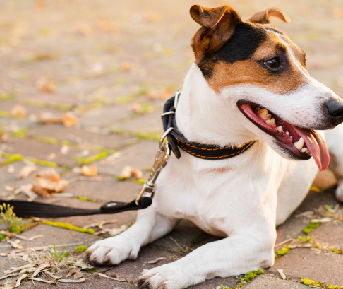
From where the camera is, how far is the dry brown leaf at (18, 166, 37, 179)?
12.3 ft

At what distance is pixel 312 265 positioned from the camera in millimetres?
2479

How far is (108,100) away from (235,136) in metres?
3.90

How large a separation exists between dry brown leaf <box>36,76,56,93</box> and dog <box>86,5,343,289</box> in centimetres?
426

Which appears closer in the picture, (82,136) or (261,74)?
(261,74)

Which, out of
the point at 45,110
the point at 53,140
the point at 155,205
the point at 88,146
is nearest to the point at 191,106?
the point at 155,205

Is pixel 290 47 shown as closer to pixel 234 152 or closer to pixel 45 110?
pixel 234 152

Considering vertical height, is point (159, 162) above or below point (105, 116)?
above

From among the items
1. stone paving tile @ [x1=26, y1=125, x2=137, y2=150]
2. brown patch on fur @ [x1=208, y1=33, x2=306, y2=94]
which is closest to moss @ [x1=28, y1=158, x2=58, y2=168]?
stone paving tile @ [x1=26, y1=125, x2=137, y2=150]

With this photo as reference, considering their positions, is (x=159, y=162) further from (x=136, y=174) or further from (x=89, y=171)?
(x=89, y=171)

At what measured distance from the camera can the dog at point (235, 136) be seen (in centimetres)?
225

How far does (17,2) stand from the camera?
48.4 ft

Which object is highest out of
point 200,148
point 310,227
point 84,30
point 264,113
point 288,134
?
point 264,113

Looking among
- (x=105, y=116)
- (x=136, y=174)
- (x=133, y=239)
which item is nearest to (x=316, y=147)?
(x=133, y=239)

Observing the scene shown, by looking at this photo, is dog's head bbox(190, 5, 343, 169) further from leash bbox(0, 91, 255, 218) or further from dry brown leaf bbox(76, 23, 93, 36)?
dry brown leaf bbox(76, 23, 93, 36)
